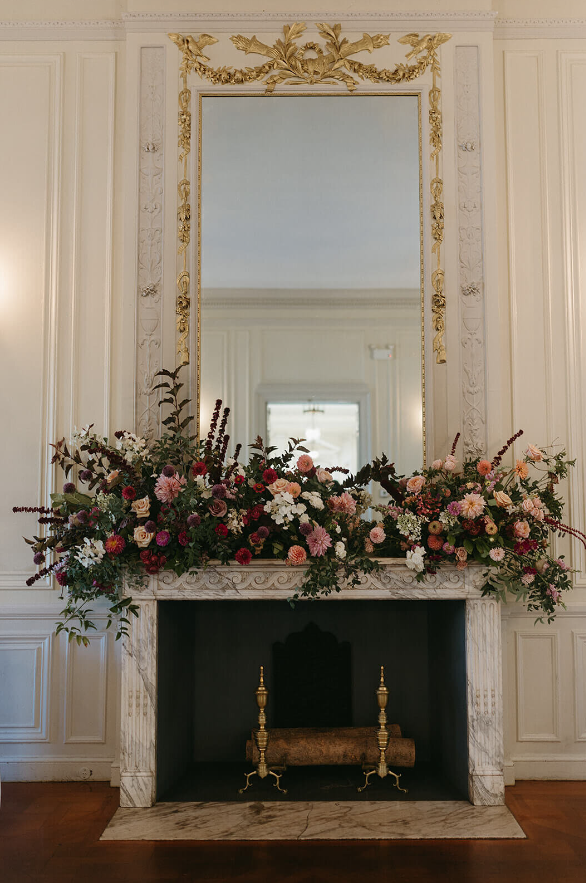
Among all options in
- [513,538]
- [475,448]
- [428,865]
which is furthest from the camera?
[475,448]

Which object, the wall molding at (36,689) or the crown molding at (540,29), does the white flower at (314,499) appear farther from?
the crown molding at (540,29)

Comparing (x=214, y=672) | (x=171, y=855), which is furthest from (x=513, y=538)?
(x=171, y=855)

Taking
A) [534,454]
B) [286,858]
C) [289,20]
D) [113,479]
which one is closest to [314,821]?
[286,858]

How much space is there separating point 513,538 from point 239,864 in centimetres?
159

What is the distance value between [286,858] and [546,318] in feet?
8.55

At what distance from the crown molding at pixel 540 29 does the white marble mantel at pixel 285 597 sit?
263 centimetres

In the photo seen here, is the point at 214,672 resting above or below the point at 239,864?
above

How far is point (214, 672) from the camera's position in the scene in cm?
346

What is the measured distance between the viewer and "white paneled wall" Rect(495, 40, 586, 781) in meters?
3.44

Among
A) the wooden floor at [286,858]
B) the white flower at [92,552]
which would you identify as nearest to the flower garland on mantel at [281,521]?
the white flower at [92,552]

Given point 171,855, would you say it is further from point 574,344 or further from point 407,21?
point 407,21

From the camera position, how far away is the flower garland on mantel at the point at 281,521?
114 inches

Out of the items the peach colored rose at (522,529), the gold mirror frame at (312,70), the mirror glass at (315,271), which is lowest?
the peach colored rose at (522,529)

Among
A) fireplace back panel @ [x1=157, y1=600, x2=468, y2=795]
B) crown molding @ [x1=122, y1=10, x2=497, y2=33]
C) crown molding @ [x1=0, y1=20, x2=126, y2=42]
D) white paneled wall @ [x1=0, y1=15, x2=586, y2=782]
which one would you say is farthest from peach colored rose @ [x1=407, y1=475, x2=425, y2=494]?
crown molding @ [x1=0, y1=20, x2=126, y2=42]
